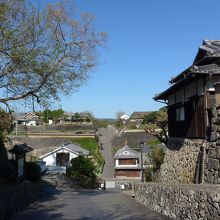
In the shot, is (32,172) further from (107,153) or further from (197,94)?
(107,153)

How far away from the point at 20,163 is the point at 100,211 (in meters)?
7.77

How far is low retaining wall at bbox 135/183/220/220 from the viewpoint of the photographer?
7637 mm

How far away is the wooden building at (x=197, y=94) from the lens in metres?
13.3

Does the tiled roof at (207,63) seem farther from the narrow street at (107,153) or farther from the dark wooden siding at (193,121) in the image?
the narrow street at (107,153)

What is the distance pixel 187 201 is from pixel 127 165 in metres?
44.4

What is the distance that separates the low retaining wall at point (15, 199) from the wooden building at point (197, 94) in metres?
7.99

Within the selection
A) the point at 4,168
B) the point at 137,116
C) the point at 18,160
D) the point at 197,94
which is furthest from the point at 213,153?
the point at 137,116

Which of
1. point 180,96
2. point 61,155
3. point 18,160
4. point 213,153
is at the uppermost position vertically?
point 180,96

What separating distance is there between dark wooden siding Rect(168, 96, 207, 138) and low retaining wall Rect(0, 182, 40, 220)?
801cm

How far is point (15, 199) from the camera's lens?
14.6 m

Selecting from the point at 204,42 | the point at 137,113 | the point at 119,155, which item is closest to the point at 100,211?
the point at 204,42

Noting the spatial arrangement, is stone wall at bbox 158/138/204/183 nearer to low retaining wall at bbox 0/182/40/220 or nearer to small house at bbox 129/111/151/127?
low retaining wall at bbox 0/182/40/220

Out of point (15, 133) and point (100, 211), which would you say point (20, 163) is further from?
point (15, 133)

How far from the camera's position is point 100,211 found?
43.8ft
